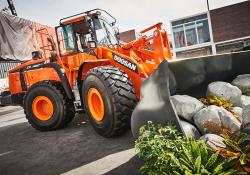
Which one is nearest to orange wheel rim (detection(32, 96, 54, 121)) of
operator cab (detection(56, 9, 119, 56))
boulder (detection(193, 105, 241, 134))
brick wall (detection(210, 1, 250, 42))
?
operator cab (detection(56, 9, 119, 56))

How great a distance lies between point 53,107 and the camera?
5.66m

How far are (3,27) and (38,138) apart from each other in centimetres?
636

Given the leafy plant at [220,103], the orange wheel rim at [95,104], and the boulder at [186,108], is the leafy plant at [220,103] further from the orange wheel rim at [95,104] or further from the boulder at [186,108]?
the orange wheel rim at [95,104]

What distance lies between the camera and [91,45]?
5258mm

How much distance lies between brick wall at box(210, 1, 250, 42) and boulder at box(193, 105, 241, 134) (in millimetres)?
21199

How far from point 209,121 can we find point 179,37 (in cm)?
2122

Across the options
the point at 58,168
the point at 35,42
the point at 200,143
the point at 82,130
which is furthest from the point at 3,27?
the point at 200,143

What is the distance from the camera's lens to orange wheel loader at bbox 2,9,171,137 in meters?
4.25

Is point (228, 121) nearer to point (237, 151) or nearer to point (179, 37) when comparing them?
point (237, 151)

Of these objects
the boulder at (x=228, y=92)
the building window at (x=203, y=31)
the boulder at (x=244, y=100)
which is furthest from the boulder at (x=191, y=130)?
the building window at (x=203, y=31)

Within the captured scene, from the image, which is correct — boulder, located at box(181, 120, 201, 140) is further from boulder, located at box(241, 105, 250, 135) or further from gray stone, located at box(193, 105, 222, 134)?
boulder, located at box(241, 105, 250, 135)

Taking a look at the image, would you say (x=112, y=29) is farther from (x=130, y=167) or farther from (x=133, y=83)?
(x=130, y=167)

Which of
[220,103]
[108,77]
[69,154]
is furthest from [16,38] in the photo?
[220,103]

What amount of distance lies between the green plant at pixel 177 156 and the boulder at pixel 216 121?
47cm
